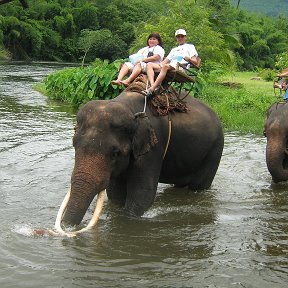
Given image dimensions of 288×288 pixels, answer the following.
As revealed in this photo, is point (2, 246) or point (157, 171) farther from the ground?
point (157, 171)

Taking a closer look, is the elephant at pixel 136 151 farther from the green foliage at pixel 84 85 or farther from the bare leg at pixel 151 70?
the green foliage at pixel 84 85

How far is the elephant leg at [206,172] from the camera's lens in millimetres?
7301

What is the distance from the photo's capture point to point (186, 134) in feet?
22.1

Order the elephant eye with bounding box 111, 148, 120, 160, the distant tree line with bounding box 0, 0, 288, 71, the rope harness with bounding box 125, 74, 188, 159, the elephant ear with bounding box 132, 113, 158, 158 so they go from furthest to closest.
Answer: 1. the distant tree line with bounding box 0, 0, 288, 71
2. the rope harness with bounding box 125, 74, 188, 159
3. the elephant ear with bounding box 132, 113, 158, 158
4. the elephant eye with bounding box 111, 148, 120, 160

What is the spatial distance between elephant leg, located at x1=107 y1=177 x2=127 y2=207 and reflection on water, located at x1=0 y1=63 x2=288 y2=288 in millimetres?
113

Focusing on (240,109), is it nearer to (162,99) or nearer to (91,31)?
(162,99)

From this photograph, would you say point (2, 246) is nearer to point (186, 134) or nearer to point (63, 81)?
point (186, 134)

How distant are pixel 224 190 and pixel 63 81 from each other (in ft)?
39.0

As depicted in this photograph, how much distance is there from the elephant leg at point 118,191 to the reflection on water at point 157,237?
11 cm

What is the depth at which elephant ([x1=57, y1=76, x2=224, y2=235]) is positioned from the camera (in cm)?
520

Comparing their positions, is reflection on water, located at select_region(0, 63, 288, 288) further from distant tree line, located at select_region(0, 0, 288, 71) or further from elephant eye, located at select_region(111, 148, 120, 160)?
distant tree line, located at select_region(0, 0, 288, 71)

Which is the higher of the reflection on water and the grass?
the reflection on water

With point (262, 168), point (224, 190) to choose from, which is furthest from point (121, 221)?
point (262, 168)

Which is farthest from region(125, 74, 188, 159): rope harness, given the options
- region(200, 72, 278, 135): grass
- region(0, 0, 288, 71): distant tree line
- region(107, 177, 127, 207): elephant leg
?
region(0, 0, 288, 71): distant tree line
